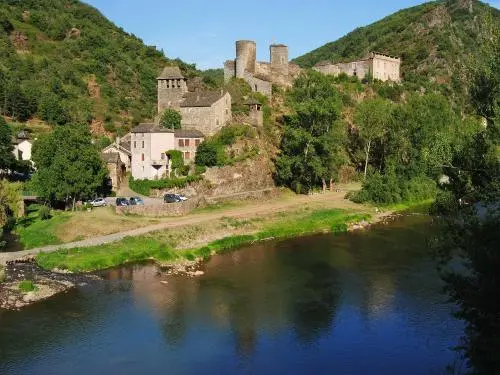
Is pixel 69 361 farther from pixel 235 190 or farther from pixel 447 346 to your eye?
pixel 235 190

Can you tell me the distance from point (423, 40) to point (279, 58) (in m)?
54.8

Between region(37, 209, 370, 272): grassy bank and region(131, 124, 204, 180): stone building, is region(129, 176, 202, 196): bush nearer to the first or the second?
region(131, 124, 204, 180): stone building

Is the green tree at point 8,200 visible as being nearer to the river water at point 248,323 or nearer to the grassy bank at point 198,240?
the grassy bank at point 198,240

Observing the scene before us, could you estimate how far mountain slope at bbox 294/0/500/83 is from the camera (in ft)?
334

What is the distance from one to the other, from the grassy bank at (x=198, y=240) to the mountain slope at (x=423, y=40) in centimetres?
4586

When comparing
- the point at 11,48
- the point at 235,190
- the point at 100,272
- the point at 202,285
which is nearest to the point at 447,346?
the point at 202,285

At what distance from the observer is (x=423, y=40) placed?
115688 millimetres

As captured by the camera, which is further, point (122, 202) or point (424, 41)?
point (424, 41)

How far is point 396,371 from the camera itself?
854 inches

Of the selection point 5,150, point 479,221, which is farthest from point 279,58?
point 479,221

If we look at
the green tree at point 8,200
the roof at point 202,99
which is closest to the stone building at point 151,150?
the roof at point 202,99

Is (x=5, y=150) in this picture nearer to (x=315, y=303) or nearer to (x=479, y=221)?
(x=315, y=303)

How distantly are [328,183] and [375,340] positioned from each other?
125ft

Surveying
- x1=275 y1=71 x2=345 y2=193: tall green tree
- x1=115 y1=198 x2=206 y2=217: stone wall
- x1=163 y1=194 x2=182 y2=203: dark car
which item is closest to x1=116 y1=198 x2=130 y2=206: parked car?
x1=115 y1=198 x2=206 y2=217: stone wall
